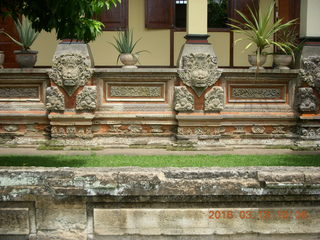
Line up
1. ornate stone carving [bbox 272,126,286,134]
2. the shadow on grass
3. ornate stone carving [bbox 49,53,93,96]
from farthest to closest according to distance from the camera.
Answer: ornate stone carving [bbox 272,126,286,134], ornate stone carving [bbox 49,53,93,96], the shadow on grass

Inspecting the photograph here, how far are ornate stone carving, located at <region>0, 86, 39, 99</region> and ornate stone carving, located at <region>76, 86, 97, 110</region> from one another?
101 cm

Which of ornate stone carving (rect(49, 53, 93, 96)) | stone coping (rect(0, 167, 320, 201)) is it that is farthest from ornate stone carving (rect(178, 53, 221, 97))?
stone coping (rect(0, 167, 320, 201))

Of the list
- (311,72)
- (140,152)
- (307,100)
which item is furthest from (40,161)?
(311,72)

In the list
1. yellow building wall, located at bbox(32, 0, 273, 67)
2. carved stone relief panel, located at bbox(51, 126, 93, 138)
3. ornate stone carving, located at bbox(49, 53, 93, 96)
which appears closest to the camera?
ornate stone carving, located at bbox(49, 53, 93, 96)

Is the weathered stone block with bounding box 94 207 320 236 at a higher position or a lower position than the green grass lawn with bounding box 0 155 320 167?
higher

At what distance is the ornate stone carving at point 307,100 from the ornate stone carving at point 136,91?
115 inches

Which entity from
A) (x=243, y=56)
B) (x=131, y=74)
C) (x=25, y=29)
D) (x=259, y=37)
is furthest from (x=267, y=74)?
(x=25, y=29)

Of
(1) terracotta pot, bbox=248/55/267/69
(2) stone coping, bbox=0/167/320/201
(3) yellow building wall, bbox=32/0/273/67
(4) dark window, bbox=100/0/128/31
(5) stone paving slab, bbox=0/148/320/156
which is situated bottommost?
(5) stone paving slab, bbox=0/148/320/156

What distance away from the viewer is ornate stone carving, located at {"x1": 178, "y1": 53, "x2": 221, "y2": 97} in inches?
384

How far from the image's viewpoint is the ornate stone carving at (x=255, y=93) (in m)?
10.2

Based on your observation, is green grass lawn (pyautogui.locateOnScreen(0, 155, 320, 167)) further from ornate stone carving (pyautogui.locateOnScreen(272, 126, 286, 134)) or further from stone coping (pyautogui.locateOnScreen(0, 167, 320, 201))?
stone coping (pyautogui.locateOnScreen(0, 167, 320, 201))

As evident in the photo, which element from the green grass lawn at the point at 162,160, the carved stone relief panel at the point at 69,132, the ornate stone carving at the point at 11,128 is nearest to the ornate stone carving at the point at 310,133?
the green grass lawn at the point at 162,160

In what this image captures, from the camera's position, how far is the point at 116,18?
11641 mm

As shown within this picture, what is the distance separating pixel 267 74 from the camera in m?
10.0
